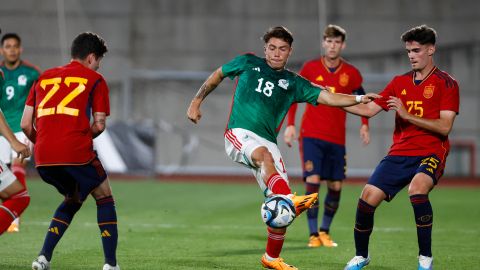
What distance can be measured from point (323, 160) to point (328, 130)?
1.14ft

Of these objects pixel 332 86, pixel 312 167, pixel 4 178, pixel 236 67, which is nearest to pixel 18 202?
pixel 4 178

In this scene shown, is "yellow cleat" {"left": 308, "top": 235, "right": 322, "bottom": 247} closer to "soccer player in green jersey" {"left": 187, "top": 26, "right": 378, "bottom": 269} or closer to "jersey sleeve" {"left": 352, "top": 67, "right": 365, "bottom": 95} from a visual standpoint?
"jersey sleeve" {"left": 352, "top": 67, "right": 365, "bottom": 95}

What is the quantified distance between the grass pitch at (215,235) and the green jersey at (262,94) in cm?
127

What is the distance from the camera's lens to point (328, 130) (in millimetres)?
9773

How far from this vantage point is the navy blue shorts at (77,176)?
661cm

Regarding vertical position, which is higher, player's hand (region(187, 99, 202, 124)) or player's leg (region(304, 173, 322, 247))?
player's hand (region(187, 99, 202, 124))

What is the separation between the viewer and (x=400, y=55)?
74.9 feet

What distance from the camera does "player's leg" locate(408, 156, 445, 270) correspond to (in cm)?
696

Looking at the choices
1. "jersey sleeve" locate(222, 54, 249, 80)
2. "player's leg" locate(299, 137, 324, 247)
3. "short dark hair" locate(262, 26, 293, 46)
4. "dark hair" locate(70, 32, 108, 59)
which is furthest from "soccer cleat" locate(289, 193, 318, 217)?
"player's leg" locate(299, 137, 324, 247)

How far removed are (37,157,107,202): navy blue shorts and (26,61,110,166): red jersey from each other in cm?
5

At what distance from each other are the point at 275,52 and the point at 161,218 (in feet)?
16.5

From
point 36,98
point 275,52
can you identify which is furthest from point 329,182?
point 36,98

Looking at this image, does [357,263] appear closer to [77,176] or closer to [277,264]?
[277,264]

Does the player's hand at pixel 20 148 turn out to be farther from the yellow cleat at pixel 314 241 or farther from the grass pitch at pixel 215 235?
the yellow cleat at pixel 314 241
